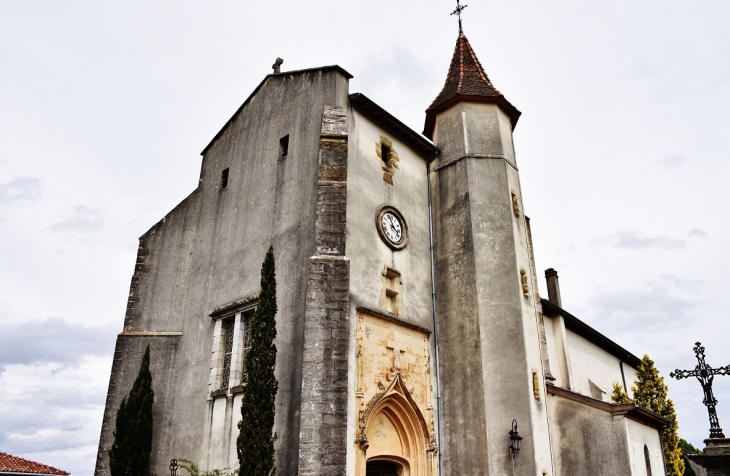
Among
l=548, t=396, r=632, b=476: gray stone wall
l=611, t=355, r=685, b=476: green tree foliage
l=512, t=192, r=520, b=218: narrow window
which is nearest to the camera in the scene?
l=548, t=396, r=632, b=476: gray stone wall

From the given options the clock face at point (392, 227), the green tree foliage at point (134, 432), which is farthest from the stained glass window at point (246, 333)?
the clock face at point (392, 227)

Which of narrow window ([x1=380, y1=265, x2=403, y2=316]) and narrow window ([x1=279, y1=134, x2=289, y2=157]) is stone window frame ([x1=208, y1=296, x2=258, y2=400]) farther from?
narrow window ([x1=279, y1=134, x2=289, y2=157])

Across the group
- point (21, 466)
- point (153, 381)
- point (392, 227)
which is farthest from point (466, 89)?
point (21, 466)

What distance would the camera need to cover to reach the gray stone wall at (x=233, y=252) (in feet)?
46.1

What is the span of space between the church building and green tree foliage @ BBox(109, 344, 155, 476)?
490 mm

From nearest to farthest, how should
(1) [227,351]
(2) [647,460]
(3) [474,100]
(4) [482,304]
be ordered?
(1) [227,351] < (4) [482,304] < (2) [647,460] < (3) [474,100]

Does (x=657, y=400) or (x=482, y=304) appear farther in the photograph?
(x=657, y=400)

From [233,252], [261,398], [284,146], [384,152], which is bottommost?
[261,398]

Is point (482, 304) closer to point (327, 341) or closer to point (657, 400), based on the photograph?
point (327, 341)

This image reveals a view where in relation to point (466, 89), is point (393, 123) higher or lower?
lower

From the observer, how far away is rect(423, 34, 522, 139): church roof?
63.3ft

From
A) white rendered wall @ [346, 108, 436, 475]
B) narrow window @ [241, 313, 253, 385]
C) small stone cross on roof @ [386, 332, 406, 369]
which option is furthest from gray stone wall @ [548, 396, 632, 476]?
narrow window @ [241, 313, 253, 385]

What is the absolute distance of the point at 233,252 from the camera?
16500mm

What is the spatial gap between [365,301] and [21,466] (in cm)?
1777
